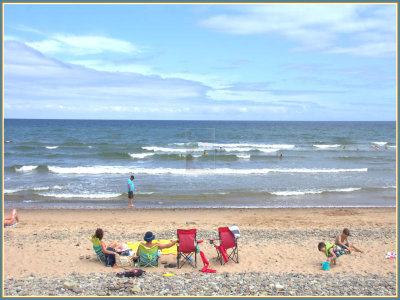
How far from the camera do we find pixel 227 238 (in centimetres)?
825

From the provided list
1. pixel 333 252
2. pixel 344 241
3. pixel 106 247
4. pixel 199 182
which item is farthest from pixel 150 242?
pixel 199 182

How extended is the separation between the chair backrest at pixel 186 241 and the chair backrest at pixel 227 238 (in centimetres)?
73

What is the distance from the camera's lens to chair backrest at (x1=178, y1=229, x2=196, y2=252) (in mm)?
7837

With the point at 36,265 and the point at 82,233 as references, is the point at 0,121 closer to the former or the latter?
the point at 36,265

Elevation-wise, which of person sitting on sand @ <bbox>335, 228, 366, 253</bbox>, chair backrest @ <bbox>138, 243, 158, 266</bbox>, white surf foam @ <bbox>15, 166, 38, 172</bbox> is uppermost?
person sitting on sand @ <bbox>335, 228, 366, 253</bbox>

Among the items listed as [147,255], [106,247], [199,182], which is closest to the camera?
[147,255]

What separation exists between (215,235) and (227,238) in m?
2.23

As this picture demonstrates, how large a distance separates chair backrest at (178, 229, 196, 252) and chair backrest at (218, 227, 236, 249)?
0.73 m

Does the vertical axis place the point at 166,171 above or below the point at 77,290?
above

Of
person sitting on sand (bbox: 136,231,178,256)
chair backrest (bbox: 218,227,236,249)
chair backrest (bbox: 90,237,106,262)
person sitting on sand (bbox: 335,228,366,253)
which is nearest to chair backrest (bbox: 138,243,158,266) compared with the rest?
person sitting on sand (bbox: 136,231,178,256)

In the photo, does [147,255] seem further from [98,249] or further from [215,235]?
[215,235]

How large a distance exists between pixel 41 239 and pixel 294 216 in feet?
28.9

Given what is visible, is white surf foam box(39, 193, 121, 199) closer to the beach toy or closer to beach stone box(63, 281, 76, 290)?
beach stone box(63, 281, 76, 290)

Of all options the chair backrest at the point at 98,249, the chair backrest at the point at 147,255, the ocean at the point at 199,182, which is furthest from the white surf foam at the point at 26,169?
the chair backrest at the point at 147,255
